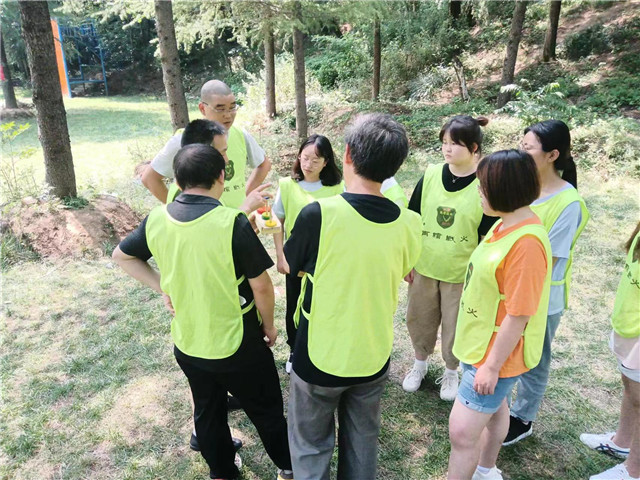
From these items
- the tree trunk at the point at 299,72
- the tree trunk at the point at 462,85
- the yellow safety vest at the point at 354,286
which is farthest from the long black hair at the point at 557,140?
the tree trunk at the point at 462,85

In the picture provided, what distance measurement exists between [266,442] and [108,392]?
4.90ft

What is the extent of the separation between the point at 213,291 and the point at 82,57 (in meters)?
28.8

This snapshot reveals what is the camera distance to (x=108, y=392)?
9.98 feet

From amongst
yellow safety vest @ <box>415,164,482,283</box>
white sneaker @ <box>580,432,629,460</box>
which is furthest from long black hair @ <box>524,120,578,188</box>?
white sneaker @ <box>580,432,629,460</box>

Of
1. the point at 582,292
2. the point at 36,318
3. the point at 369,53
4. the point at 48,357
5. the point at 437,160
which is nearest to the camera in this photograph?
the point at 48,357

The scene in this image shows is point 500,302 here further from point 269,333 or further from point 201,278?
point 201,278

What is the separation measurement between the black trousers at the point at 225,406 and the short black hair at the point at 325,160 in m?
1.23

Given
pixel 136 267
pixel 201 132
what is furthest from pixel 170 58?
pixel 136 267

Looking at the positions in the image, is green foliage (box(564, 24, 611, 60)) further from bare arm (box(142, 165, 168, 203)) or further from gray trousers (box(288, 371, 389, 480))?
gray trousers (box(288, 371, 389, 480))

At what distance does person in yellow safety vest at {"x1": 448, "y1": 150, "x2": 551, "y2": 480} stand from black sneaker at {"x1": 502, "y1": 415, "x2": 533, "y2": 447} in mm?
765

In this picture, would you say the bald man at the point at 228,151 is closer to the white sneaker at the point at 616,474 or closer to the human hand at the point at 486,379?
the human hand at the point at 486,379

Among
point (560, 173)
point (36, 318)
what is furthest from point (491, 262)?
point (36, 318)

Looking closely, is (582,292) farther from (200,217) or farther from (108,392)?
(108,392)

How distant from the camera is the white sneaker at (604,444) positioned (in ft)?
8.02
